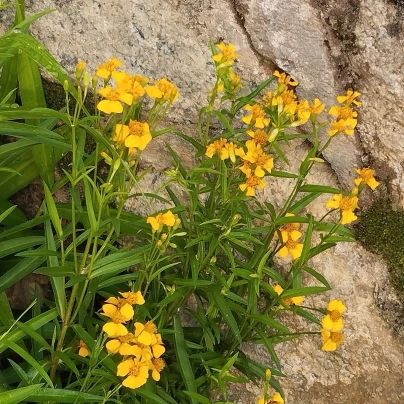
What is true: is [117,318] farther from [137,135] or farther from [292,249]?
[292,249]

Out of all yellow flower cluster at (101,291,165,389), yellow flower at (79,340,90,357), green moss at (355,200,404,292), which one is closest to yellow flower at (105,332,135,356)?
yellow flower cluster at (101,291,165,389)

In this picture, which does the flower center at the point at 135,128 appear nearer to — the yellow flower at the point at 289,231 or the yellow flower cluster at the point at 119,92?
the yellow flower cluster at the point at 119,92

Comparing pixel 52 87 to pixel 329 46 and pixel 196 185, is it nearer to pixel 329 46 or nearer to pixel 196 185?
pixel 196 185

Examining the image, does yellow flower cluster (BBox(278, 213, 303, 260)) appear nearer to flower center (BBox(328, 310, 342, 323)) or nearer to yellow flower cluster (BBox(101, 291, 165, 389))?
flower center (BBox(328, 310, 342, 323))

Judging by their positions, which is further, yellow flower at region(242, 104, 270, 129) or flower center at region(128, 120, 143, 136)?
yellow flower at region(242, 104, 270, 129)

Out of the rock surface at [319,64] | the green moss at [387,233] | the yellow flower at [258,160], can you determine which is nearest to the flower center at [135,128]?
the yellow flower at [258,160]

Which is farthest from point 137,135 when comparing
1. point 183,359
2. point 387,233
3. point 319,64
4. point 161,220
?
point 387,233

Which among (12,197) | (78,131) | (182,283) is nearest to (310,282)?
(182,283)
